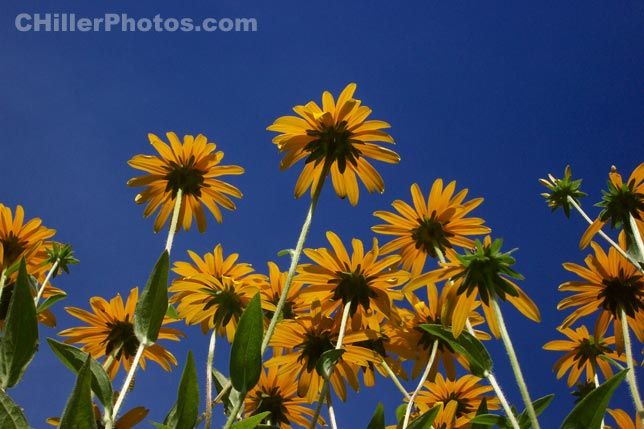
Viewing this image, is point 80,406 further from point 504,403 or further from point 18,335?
point 504,403

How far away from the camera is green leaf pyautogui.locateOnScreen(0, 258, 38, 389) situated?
170 centimetres

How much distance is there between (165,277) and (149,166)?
119 cm

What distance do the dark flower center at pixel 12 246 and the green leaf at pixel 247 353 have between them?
71.9 inches

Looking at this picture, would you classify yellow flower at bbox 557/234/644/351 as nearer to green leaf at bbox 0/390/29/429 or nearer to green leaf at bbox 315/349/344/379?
green leaf at bbox 315/349/344/379

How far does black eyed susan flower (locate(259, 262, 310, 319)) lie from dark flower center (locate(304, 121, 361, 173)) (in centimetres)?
59

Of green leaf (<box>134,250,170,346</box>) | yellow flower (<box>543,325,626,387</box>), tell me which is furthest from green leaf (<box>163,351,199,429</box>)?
yellow flower (<box>543,325,626,387</box>)

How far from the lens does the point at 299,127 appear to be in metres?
2.73

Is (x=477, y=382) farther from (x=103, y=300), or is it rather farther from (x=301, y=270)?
(x=103, y=300)

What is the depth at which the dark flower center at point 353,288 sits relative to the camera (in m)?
2.71

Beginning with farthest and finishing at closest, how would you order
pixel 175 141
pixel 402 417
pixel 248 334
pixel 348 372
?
1. pixel 175 141
2. pixel 348 372
3. pixel 402 417
4. pixel 248 334

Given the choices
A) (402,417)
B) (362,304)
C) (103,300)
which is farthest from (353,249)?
(103,300)

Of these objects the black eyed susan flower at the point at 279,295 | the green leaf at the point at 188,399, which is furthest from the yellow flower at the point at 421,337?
the green leaf at the point at 188,399

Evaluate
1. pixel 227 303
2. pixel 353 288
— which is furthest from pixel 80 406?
pixel 353 288

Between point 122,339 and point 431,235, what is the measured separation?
1.64 metres
